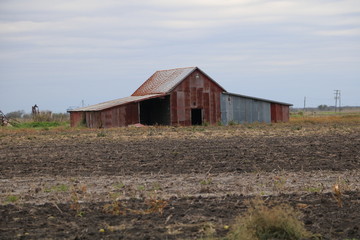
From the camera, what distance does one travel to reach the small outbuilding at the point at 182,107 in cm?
4731

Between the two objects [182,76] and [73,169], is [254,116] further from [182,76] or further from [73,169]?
[73,169]

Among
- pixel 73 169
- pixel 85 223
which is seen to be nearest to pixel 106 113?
pixel 73 169

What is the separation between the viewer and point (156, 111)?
171ft

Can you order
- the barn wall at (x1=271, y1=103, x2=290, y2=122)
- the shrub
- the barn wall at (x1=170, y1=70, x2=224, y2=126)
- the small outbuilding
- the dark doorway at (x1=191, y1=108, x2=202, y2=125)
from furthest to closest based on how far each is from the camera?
1. the barn wall at (x1=271, y1=103, x2=290, y2=122)
2. the dark doorway at (x1=191, y1=108, x2=202, y2=125)
3. the barn wall at (x1=170, y1=70, x2=224, y2=126)
4. the small outbuilding
5. the shrub

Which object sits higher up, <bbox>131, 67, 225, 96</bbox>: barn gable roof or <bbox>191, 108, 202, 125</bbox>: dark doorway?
<bbox>131, 67, 225, 96</bbox>: barn gable roof

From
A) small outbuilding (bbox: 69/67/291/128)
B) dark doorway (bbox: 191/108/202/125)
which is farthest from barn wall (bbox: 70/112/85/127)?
dark doorway (bbox: 191/108/202/125)

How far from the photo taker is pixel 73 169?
18.4 metres

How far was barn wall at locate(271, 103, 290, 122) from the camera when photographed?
53.9 m

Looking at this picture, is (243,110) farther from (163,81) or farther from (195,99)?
(163,81)

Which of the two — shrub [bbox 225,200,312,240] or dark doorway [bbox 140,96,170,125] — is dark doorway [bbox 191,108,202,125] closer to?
dark doorway [bbox 140,96,170,125]

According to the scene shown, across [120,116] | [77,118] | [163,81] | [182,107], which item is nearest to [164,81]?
[163,81]

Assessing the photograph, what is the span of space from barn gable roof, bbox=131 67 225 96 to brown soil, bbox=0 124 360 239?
2383 centimetres

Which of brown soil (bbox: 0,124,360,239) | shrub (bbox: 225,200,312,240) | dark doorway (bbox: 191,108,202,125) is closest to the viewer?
shrub (bbox: 225,200,312,240)

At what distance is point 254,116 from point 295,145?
27.4m
